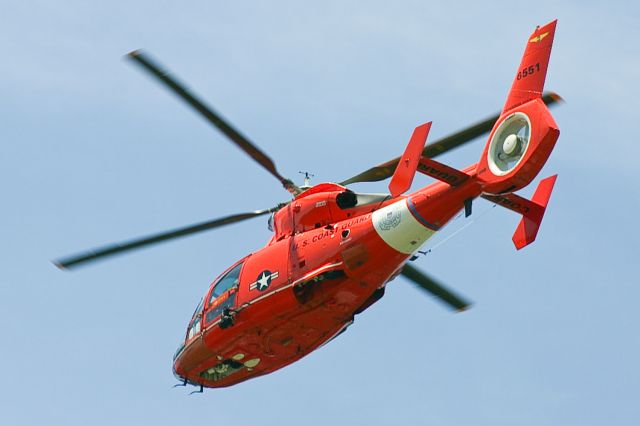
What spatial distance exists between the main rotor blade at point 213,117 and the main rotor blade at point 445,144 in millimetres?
1802

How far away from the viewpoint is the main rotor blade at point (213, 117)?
32281 millimetres

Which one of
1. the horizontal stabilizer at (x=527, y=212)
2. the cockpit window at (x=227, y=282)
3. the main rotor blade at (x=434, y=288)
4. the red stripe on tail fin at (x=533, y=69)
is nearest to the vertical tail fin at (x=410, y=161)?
the red stripe on tail fin at (x=533, y=69)

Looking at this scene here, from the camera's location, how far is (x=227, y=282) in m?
36.9

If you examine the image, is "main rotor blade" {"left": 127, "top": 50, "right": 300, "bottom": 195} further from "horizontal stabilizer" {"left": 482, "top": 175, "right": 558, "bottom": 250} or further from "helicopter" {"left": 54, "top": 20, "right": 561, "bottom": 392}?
"horizontal stabilizer" {"left": 482, "top": 175, "right": 558, "bottom": 250}

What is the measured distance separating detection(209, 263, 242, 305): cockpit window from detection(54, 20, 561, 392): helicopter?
0.04m

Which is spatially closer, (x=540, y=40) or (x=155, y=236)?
(x=540, y=40)

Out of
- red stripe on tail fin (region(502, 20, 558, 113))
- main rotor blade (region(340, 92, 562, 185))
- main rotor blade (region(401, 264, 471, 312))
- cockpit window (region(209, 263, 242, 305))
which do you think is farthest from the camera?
main rotor blade (region(401, 264, 471, 312))

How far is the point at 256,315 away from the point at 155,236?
326 centimetres

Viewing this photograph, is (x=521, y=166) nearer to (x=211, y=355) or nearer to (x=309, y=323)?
(x=309, y=323)

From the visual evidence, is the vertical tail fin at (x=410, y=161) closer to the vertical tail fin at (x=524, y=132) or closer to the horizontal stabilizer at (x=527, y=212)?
the vertical tail fin at (x=524, y=132)

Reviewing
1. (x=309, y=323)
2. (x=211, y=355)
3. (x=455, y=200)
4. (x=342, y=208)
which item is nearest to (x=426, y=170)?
(x=455, y=200)

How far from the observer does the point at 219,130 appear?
111 ft

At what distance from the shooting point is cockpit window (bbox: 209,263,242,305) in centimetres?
3662

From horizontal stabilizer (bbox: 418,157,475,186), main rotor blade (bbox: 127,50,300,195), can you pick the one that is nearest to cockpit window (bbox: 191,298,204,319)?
main rotor blade (bbox: 127,50,300,195)
